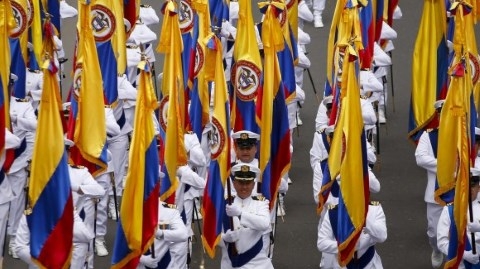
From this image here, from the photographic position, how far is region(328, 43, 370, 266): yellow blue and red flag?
1552 cm

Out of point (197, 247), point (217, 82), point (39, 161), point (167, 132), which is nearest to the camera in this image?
point (39, 161)

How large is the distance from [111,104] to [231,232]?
3293 millimetres

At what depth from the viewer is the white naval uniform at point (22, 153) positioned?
57.0 ft

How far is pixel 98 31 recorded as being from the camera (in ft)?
61.5

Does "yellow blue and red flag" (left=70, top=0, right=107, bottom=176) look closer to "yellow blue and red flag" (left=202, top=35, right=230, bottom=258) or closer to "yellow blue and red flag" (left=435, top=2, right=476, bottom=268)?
"yellow blue and red flag" (left=202, top=35, right=230, bottom=258)

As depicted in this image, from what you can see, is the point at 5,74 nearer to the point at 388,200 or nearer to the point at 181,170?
the point at 181,170

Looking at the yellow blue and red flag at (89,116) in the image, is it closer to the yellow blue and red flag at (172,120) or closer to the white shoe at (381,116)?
the yellow blue and red flag at (172,120)

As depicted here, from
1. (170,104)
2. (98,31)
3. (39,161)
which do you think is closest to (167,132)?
(170,104)

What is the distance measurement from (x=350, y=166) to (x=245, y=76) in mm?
2232

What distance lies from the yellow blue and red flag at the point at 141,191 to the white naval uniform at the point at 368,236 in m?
1.78

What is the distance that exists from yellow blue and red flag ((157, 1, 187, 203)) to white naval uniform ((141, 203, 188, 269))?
0.52 m

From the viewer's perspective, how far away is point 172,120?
15953 mm

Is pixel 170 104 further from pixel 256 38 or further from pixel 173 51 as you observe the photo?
pixel 256 38

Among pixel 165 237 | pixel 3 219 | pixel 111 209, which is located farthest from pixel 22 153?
pixel 165 237
